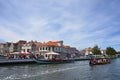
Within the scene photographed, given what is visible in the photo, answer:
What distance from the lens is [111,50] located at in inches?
6353

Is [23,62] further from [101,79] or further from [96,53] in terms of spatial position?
[96,53]

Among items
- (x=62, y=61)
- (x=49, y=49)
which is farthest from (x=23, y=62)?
(x=49, y=49)

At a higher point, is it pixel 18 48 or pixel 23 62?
pixel 18 48

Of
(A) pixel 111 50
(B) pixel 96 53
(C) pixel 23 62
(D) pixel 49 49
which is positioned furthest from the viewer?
(A) pixel 111 50

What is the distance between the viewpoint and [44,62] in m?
58.6

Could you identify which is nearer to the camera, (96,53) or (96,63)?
(96,63)

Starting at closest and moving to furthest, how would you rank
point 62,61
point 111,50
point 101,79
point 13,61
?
point 101,79, point 13,61, point 62,61, point 111,50

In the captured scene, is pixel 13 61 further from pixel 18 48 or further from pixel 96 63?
pixel 18 48

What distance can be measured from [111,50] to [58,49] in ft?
267

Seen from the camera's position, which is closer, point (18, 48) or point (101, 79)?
point (101, 79)

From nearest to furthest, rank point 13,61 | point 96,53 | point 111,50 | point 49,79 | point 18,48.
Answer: point 49,79
point 13,61
point 18,48
point 96,53
point 111,50

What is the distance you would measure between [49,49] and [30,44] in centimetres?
1092

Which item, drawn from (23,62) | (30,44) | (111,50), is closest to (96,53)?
(111,50)

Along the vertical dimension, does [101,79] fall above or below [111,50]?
below
